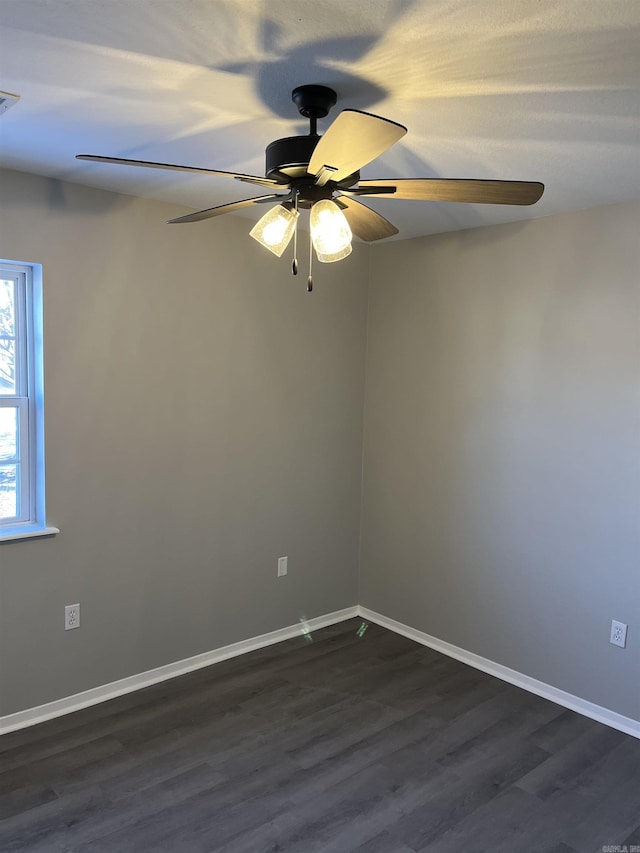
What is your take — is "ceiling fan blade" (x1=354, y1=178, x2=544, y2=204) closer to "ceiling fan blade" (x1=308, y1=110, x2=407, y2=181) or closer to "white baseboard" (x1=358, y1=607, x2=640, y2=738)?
"ceiling fan blade" (x1=308, y1=110, x2=407, y2=181)

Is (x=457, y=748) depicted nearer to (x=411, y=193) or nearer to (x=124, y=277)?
(x=411, y=193)

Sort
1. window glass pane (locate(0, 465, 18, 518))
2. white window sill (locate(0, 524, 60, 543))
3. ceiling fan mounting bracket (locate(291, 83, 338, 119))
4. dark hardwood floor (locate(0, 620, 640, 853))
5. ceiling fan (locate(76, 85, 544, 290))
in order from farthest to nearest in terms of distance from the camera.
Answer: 1. window glass pane (locate(0, 465, 18, 518))
2. white window sill (locate(0, 524, 60, 543))
3. dark hardwood floor (locate(0, 620, 640, 853))
4. ceiling fan mounting bracket (locate(291, 83, 338, 119))
5. ceiling fan (locate(76, 85, 544, 290))

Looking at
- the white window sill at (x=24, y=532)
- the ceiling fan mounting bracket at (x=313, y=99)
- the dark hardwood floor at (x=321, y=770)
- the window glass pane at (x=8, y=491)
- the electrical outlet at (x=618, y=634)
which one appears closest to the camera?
the ceiling fan mounting bracket at (x=313, y=99)

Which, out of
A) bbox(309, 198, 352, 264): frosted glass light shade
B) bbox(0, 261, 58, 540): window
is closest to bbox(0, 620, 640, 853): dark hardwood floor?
bbox(0, 261, 58, 540): window

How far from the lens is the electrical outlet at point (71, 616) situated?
2830 millimetres

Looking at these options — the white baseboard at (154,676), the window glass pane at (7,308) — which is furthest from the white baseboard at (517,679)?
the window glass pane at (7,308)

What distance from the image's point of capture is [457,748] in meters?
2.67

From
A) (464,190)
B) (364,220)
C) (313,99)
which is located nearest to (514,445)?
(364,220)

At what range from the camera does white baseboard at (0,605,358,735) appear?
9.00 feet

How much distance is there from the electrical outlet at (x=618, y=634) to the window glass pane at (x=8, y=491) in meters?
2.71

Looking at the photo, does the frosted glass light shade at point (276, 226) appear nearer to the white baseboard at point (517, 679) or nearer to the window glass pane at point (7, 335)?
the window glass pane at point (7, 335)

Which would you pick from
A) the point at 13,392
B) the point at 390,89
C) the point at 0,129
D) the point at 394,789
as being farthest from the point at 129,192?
the point at 394,789

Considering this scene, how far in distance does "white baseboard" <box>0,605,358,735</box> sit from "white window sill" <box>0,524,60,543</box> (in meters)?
0.76

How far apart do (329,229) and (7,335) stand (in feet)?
5.65
